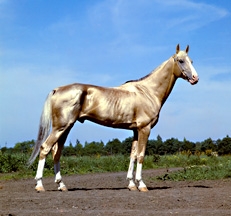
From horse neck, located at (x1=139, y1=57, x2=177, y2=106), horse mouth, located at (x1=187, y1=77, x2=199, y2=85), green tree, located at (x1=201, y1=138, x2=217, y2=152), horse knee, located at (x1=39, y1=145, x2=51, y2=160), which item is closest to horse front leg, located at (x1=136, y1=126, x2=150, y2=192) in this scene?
horse neck, located at (x1=139, y1=57, x2=177, y2=106)

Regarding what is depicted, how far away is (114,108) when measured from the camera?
32.0 feet

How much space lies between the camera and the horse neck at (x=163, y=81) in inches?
413

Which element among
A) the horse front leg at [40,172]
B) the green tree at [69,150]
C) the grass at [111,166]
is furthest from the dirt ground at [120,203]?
the green tree at [69,150]

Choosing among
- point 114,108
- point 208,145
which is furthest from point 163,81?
point 208,145

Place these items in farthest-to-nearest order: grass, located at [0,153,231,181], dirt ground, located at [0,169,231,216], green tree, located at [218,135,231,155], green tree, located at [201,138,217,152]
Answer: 1. green tree, located at [201,138,217,152]
2. green tree, located at [218,135,231,155]
3. grass, located at [0,153,231,181]
4. dirt ground, located at [0,169,231,216]

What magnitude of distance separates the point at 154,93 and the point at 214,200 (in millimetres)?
2980

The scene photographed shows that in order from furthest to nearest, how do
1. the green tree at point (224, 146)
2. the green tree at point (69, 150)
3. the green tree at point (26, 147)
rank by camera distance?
1. the green tree at point (224, 146)
2. the green tree at point (69, 150)
3. the green tree at point (26, 147)

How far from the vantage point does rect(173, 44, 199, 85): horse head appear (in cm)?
1016

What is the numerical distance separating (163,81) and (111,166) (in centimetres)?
907

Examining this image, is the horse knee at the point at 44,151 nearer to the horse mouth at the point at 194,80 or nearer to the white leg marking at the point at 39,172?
the white leg marking at the point at 39,172

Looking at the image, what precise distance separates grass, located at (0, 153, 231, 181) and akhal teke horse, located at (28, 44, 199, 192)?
148 inches

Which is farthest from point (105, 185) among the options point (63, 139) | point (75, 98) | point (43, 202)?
point (43, 202)

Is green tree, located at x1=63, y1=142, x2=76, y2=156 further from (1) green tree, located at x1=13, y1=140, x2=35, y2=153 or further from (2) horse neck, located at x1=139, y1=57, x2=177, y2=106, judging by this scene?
(2) horse neck, located at x1=139, y1=57, x2=177, y2=106

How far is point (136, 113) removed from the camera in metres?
9.97
